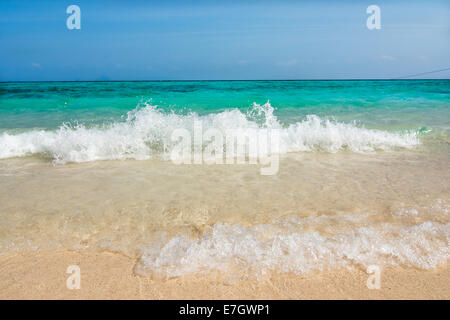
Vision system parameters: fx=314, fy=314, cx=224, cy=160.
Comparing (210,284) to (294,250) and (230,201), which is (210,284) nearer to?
(294,250)

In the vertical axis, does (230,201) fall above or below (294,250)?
above

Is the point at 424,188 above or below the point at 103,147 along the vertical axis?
below

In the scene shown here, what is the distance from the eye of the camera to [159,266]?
6.74 feet

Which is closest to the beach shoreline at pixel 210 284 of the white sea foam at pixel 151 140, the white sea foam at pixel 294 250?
the white sea foam at pixel 294 250

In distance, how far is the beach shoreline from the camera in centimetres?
181

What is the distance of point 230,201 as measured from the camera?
123 inches

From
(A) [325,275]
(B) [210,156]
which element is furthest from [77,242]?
(B) [210,156]

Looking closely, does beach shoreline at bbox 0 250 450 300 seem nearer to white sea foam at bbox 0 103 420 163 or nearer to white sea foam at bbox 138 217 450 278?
white sea foam at bbox 138 217 450 278

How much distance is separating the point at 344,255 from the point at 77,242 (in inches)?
77.2

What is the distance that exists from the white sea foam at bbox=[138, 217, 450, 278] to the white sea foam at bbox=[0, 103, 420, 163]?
295 cm

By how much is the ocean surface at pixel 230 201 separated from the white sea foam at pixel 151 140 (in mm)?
24

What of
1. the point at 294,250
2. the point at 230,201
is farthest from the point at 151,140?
the point at 294,250

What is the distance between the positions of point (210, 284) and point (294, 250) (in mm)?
667

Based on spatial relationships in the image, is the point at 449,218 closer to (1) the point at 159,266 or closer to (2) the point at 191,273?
(2) the point at 191,273
